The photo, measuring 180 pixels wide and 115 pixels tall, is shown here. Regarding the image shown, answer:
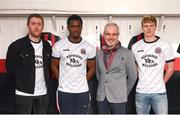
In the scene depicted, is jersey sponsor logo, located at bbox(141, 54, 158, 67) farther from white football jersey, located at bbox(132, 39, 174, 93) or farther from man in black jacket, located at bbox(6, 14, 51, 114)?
man in black jacket, located at bbox(6, 14, 51, 114)

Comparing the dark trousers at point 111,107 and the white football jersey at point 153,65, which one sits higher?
the white football jersey at point 153,65

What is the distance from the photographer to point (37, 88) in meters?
2.48

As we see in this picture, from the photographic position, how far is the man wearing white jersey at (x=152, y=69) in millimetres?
2473

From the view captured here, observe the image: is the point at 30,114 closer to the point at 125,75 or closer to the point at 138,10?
the point at 125,75

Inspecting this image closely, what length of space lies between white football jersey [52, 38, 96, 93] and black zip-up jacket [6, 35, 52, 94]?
0.14 metres

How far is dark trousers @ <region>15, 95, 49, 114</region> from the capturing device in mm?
2451

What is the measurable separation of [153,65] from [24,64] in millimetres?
1131

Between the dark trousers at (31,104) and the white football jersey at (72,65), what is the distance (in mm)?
191

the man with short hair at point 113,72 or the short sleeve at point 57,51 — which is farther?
the short sleeve at point 57,51

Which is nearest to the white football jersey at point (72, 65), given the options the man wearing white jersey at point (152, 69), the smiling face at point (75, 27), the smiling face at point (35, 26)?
the smiling face at point (75, 27)

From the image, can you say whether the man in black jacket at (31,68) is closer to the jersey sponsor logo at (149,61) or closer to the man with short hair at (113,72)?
the man with short hair at (113,72)

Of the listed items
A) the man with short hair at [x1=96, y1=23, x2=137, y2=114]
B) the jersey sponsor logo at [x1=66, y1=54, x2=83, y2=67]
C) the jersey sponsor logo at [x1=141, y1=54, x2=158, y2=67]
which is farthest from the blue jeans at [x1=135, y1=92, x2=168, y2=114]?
the jersey sponsor logo at [x1=66, y1=54, x2=83, y2=67]

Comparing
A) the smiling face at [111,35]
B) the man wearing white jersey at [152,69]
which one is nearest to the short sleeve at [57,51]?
the smiling face at [111,35]

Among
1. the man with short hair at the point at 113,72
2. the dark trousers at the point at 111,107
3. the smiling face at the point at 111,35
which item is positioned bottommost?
the dark trousers at the point at 111,107
